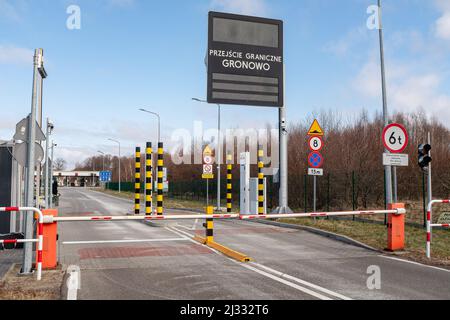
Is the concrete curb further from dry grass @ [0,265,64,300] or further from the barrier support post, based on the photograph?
dry grass @ [0,265,64,300]

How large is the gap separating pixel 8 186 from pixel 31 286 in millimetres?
5886

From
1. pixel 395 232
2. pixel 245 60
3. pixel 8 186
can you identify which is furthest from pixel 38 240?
pixel 245 60

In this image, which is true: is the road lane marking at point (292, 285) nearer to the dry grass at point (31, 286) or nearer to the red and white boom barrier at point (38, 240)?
the dry grass at point (31, 286)

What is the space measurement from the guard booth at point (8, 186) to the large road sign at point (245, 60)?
619cm

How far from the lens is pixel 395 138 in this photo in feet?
36.1

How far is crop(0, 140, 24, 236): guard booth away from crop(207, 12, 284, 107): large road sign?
6.19m

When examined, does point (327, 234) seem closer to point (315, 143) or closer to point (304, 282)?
point (315, 143)

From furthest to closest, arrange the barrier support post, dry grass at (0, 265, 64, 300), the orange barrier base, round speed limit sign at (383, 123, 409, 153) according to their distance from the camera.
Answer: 1. round speed limit sign at (383, 123, 409, 153)
2. the barrier support post
3. the orange barrier base
4. dry grass at (0, 265, 64, 300)

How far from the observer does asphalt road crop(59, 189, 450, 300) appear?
6.42 meters

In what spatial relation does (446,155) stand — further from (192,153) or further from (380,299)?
(192,153)

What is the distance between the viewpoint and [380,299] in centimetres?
607

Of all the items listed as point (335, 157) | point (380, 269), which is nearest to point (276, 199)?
point (335, 157)

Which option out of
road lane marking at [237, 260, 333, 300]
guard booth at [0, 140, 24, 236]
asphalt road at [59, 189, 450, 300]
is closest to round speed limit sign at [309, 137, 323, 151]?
asphalt road at [59, 189, 450, 300]

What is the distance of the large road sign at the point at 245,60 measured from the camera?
1455 cm
